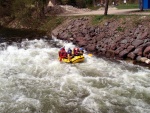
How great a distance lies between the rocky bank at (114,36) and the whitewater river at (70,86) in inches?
59.8

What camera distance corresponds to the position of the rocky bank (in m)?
17.9

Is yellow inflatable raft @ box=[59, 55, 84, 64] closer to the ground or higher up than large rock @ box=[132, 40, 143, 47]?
closer to the ground

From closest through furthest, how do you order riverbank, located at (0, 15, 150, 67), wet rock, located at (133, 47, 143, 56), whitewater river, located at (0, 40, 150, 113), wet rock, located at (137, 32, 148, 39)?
whitewater river, located at (0, 40, 150, 113) → wet rock, located at (133, 47, 143, 56) → riverbank, located at (0, 15, 150, 67) → wet rock, located at (137, 32, 148, 39)

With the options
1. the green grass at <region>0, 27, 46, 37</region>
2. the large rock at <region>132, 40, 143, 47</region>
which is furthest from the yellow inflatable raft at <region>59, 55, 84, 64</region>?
the green grass at <region>0, 27, 46, 37</region>

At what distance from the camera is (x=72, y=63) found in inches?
677

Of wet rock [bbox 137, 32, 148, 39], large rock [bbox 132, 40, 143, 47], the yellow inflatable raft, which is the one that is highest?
wet rock [bbox 137, 32, 148, 39]

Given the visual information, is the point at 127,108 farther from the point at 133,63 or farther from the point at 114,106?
the point at 133,63

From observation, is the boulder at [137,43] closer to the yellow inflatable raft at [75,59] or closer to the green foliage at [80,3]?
the yellow inflatable raft at [75,59]

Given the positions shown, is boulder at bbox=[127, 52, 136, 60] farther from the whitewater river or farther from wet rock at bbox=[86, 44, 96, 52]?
wet rock at bbox=[86, 44, 96, 52]

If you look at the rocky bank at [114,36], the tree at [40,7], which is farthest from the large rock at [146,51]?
the tree at [40,7]

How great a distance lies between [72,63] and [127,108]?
6.96 m

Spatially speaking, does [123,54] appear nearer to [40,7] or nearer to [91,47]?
[91,47]

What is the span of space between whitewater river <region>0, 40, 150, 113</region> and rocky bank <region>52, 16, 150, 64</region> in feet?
4.98

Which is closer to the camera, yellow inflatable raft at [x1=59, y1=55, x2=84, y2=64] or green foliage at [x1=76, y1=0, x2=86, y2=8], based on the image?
yellow inflatable raft at [x1=59, y1=55, x2=84, y2=64]
